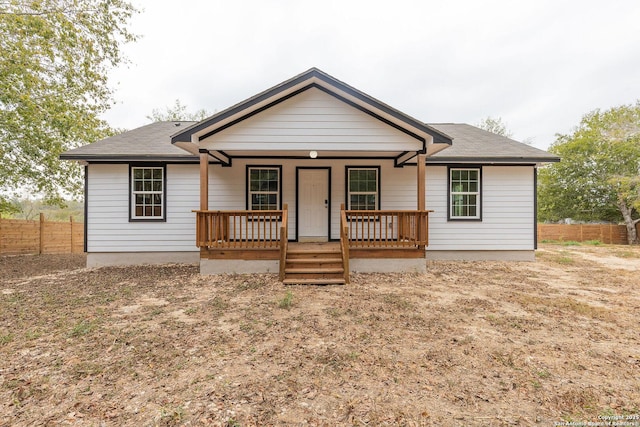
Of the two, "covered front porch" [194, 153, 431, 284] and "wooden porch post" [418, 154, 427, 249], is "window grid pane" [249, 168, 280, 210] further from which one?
"wooden porch post" [418, 154, 427, 249]

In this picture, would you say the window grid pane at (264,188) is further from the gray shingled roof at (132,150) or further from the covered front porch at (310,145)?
the covered front porch at (310,145)

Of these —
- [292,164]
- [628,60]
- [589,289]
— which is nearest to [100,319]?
[292,164]

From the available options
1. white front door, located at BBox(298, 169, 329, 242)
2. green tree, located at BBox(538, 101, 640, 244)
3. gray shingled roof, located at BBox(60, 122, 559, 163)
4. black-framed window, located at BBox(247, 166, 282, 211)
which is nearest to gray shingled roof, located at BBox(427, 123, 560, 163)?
gray shingled roof, located at BBox(60, 122, 559, 163)

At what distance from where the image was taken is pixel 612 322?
378cm

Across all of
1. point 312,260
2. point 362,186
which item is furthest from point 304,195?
point 312,260

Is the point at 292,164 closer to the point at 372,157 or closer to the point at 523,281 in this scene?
the point at 372,157

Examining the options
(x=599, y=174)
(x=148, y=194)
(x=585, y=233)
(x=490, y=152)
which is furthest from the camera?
(x=599, y=174)

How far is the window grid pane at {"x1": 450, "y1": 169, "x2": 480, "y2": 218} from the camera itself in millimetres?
8648

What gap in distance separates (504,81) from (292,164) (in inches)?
1342

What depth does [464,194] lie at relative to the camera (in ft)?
28.4

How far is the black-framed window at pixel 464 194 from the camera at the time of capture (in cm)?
862

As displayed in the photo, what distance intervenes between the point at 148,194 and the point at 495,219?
1010cm

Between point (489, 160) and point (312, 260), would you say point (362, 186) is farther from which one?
point (489, 160)

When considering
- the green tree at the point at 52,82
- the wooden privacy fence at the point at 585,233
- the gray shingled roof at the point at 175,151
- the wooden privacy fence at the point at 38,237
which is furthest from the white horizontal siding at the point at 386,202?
the wooden privacy fence at the point at 585,233
